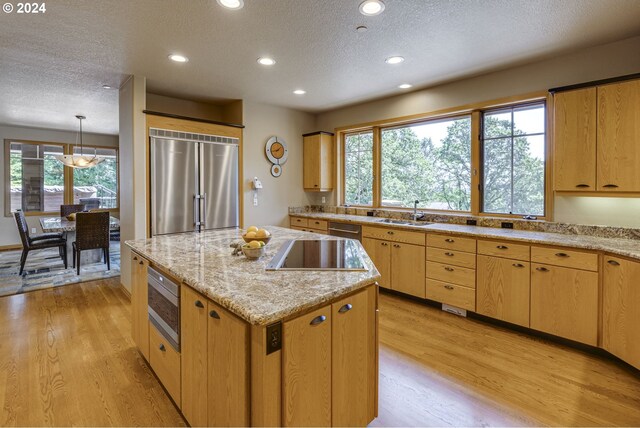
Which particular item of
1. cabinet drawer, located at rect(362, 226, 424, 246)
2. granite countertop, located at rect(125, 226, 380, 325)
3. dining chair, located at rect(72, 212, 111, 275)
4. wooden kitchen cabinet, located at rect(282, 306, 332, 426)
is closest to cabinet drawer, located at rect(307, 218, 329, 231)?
cabinet drawer, located at rect(362, 226, 424, 246)

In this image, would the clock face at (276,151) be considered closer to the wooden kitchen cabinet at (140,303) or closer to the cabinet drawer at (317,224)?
the cabinet drawer at (317,224)

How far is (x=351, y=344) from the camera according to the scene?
1.49m

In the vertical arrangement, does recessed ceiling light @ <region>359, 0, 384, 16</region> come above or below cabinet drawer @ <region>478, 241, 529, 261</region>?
above

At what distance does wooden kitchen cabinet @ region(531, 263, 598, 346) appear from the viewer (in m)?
2.49

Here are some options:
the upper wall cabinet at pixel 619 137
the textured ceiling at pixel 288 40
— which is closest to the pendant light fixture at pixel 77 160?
the textured ceiling at pixel 288 40

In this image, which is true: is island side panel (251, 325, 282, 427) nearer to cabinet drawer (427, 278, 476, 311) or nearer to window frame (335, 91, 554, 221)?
cabinet drawer (427, 278, 476, 311)

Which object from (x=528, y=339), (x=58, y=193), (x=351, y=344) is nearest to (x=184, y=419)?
(x=351, y=344)

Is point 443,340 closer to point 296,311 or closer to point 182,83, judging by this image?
point 296,311

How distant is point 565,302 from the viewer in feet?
8.57

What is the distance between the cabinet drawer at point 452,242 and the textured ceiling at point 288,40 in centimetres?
178

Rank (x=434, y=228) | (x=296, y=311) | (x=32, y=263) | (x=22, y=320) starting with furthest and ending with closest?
(x=32, y=263) < (x=434, y=228) < (x=22, y=320) < (x=296, y=311)

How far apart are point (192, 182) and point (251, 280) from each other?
296cm

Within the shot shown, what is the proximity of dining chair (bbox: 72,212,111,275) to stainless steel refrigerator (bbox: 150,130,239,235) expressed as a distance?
5.50 feet

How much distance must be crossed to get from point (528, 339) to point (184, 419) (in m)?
2.80
